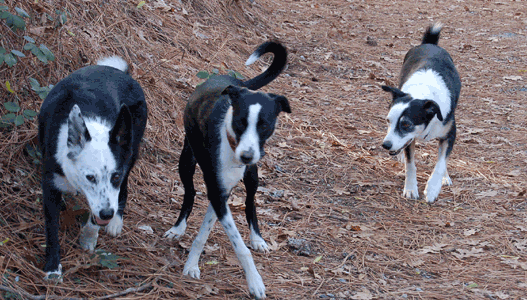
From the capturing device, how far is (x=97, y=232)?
348 centimetres

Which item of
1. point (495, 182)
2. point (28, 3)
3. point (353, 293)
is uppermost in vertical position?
point (495, 182)

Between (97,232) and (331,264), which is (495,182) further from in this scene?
(97,232)

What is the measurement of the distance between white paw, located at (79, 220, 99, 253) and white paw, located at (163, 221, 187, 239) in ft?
1.98

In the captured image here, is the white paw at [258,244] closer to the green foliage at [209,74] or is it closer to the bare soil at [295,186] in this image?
the bare soil at [295,186]

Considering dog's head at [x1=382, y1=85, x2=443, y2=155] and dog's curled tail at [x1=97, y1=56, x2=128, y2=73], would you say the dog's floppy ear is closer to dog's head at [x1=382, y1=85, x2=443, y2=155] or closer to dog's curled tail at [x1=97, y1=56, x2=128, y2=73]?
dog's curled tail at [x1=97, y1=56, x2=128, y2=73]

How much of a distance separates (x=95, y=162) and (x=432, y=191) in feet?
11.5

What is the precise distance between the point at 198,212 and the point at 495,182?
3.20 meters

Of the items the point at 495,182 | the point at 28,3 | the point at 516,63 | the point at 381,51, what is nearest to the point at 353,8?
the point at 381,51

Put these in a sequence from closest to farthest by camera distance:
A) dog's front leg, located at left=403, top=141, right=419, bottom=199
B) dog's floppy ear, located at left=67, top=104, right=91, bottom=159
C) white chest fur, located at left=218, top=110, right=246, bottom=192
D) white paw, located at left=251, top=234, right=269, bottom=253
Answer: dog's floppy ear, located at left=67, top=104, right=91, bottom=159, white chest fur, located at left=218, top=110, right=246, bottom=192, white paw, located at left=251, top=234, right=269, bottom=253, dog's front leg, located at left=403, top=141, right=419, bottom=199

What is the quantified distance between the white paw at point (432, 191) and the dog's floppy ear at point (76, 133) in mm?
3518

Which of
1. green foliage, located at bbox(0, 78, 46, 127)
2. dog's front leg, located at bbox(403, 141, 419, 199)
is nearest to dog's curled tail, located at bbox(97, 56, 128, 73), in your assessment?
green foliage, located at bbox(0, 78, 46, 127)

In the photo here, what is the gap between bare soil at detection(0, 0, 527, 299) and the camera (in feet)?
11.4

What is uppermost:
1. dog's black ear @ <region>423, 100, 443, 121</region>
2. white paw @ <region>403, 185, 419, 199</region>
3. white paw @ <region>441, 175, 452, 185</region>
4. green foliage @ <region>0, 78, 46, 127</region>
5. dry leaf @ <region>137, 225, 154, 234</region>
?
dog's black ear @ <region>423, 100, 443, 121</region>

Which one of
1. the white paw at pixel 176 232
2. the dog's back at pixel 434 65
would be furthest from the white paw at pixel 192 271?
the dog's back at pixel 434 65
